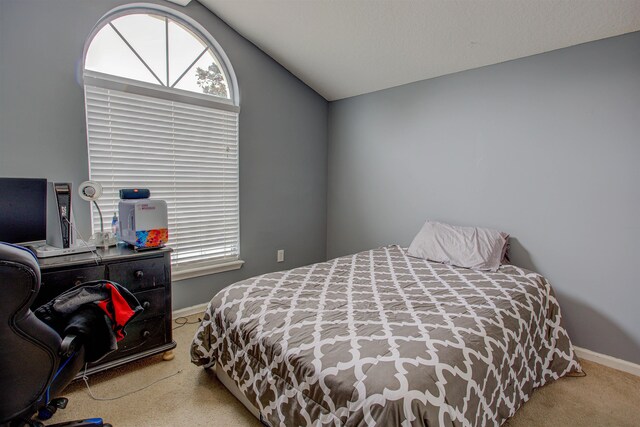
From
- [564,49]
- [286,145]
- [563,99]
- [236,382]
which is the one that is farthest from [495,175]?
[236,382]

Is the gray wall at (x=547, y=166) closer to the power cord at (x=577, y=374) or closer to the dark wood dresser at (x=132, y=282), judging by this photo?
the power cord at (x=577, y=374)

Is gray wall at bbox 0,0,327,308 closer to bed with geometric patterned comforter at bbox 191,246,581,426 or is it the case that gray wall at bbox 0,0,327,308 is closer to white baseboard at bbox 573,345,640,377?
bed with geometric patterned comforter at bbox 191,246,581,426

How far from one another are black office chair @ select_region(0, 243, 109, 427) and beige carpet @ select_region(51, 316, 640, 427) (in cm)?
56

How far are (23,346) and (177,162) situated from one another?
6.08 feet

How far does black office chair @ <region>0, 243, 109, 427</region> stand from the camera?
103cm

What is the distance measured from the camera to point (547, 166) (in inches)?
92.1

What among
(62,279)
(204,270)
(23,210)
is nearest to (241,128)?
(204,270)

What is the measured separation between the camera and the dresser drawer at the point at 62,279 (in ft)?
5.47

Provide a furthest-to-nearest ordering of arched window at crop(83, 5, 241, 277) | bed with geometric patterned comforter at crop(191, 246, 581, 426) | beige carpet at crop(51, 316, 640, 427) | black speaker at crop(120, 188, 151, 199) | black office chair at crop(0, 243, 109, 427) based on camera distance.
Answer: arched window at crop(83, 5, 241, 277)
black speaker at crop(120, 188, 151, 199)
beige carpet at crop(51, 316, 640, 427)
bed with geometric patterned comforter at crop(191, 246, 581, 426)
black office chair at crop(0, 243, 109, 427)

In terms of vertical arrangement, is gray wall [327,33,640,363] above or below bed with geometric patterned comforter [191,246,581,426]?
above

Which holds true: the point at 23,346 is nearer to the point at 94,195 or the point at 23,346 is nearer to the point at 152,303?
the point at 152,303

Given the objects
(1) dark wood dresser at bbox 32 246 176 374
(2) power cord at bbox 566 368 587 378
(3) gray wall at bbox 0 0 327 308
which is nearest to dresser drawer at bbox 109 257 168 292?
(1) dark wood dresser at bbox 32 246 176 374

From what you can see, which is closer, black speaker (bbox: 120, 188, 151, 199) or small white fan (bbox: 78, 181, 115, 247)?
small white fan (bbox: 78, 181, 115, 247)

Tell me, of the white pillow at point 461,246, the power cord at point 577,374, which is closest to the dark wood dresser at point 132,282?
the white pillow at point 461,246
